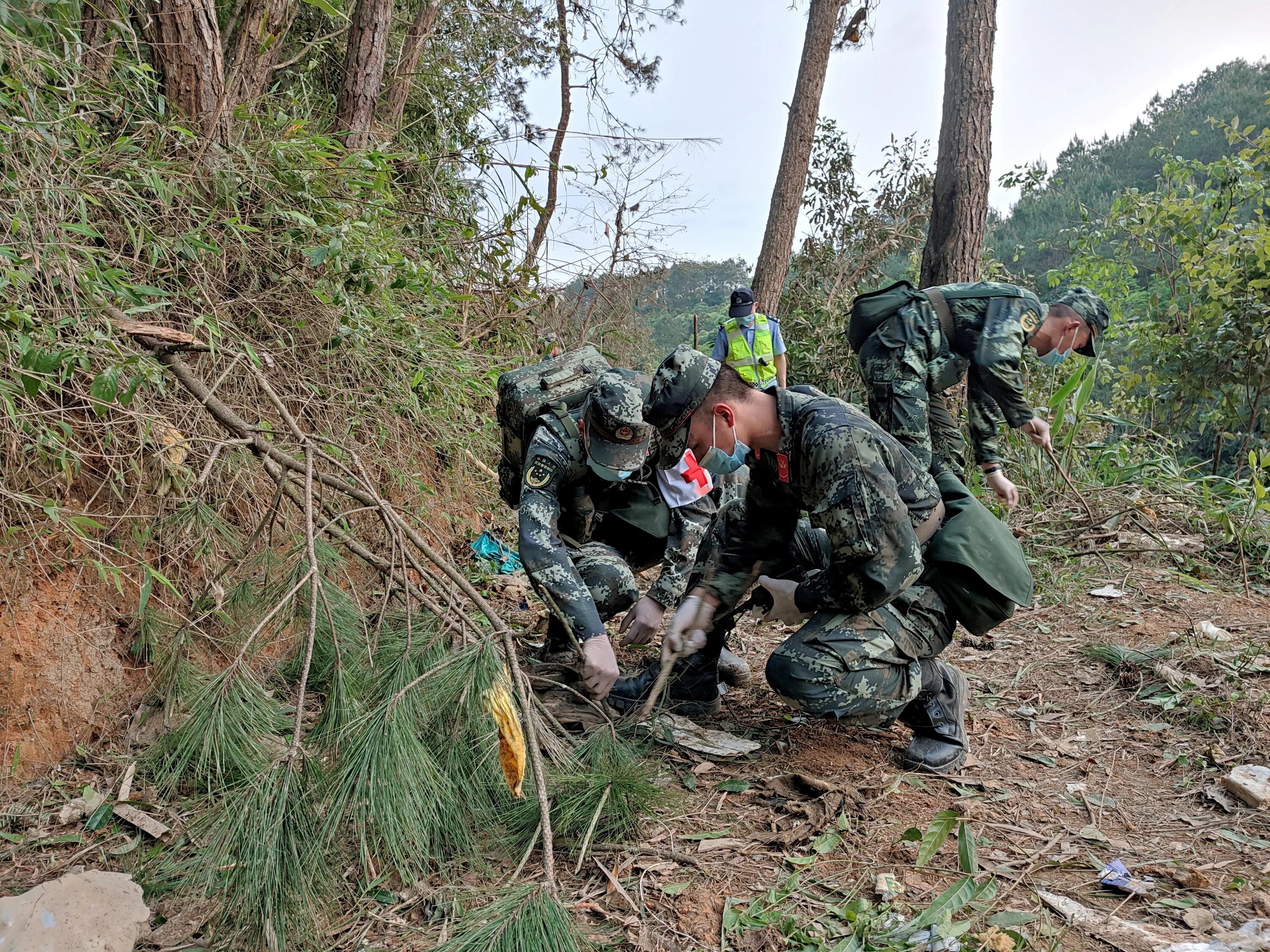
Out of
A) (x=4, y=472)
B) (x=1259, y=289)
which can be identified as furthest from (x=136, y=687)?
(x=1259, y=289)

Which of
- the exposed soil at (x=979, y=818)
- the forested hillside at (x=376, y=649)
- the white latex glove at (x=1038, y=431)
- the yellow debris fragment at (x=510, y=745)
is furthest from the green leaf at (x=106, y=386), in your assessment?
the white latex glove at (x=1038, y=431)

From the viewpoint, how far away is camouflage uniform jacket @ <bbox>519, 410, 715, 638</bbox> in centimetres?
262

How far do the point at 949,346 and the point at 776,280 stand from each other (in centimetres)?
352

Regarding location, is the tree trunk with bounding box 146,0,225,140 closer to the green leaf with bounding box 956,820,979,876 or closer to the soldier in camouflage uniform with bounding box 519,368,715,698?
the soldier in camouflage uniform with bounding box 519,368,715,698

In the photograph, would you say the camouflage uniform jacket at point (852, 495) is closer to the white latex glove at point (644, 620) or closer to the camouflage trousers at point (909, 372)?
the white latex glove at point (644, 620)

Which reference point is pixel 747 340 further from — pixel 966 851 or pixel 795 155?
pixel 966 851

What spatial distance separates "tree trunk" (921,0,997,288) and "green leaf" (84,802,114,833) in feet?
17.4

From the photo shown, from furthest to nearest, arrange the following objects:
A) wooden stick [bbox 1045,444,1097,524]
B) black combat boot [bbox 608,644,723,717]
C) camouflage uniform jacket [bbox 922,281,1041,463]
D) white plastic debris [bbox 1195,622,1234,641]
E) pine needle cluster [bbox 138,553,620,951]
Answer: wooden stick [bbox 1045,444,1097,524] → camouflage uniform jacket [bbox 922,281,1041,463] → white plastic debris [bbox 1195,622,1234,641] → black combat boot [bbox 608,644,723,717] → pine needle cluster [bbox 138,553,620,951]

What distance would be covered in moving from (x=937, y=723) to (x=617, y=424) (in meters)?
1.40

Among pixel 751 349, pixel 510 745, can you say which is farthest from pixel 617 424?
pixel 751 349

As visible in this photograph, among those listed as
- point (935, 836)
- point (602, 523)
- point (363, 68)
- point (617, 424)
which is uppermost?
point (363, 68)

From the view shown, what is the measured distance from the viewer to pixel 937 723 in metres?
2.47

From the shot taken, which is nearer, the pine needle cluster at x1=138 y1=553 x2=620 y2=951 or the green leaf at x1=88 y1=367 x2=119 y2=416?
the pine needle cluster at x1=138 y1=553 x2=620 y2=951

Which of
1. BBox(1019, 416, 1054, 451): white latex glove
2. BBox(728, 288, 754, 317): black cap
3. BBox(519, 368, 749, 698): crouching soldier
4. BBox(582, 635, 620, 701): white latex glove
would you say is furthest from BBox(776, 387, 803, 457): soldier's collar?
BBox(728, 288, 754, 317): black cap
